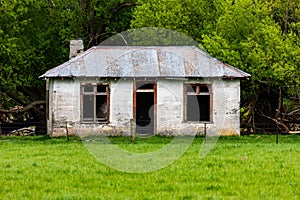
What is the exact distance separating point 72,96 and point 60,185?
16716 millimetres

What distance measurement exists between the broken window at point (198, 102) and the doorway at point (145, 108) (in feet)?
5.83

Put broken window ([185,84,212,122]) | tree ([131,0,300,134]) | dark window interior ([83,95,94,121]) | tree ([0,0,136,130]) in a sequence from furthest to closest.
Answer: tree ([0,0,136,130]) < dark window interior ([83,95,94,121]) < tree ([131,0,300,134]) < broken window ([185,84,212,122])

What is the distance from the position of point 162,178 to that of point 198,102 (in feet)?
58.3

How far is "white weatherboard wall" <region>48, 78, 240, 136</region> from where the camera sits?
3073cm

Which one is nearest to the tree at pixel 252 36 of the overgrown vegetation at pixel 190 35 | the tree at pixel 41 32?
the overgrown vegetation at pixel 190 35

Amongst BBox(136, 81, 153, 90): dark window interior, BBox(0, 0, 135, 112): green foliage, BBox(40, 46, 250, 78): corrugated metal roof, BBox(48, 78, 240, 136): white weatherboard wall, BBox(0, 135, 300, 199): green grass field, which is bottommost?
BBox(0, 135, 300, 199): green grass field

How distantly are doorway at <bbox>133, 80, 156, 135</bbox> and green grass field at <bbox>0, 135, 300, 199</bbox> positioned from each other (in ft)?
31.1

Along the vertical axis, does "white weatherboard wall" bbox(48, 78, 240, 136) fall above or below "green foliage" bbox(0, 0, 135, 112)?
below

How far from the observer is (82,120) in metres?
30.8

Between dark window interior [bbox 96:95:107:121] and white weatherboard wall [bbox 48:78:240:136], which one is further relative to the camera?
dark window interior [bbox 96:95:107:121]

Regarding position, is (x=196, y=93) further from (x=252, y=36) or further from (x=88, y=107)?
(x=88, y=107)

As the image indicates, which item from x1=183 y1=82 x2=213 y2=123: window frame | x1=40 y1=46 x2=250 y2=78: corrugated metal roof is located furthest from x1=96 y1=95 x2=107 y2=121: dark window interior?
x1=183 y1=82 x2=213 y2=123: window frame

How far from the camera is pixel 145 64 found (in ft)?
103

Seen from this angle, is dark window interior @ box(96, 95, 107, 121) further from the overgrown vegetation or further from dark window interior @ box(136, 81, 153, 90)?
the overgrown vegetation
